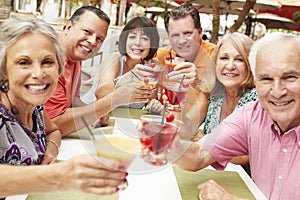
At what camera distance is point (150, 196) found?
4.32ft

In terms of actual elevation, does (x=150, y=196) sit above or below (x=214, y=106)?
below

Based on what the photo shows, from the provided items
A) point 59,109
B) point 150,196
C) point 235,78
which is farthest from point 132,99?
point 235,78

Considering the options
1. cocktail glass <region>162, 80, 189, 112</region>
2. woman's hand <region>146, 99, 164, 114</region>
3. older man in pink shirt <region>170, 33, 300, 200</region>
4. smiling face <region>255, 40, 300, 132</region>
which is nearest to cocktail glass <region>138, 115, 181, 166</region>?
woman's hand <region>146, 99, 164, 114</region>

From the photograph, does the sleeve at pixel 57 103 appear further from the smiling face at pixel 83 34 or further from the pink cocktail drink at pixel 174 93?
the pink cocktail drink at pixel 174 93

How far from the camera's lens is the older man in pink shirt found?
141 centimetres

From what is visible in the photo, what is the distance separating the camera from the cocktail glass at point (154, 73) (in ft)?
4.09

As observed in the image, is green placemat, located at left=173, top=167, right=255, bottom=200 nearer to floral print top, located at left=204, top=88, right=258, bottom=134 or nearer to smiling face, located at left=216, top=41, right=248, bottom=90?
floral print top, located at left=204, top=88, right=258, bottom=134

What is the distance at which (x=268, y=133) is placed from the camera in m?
1.55

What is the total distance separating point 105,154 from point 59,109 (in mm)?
1207

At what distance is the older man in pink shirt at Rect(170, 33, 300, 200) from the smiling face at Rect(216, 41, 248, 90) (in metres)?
0.39

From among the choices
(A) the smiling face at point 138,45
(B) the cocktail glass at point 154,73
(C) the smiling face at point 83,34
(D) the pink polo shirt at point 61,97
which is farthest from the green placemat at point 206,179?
(C) the smiling face at point 83,34

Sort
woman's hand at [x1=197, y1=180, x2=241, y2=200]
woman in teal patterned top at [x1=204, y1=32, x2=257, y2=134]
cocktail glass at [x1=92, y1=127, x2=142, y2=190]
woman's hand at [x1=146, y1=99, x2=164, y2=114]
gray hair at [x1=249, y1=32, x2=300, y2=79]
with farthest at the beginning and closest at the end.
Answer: woman in teal patterned top at [x1=204, y1=32, x2=257, y2=134] → gray hair at [x1=249, y1=32, x2=300, y2=79] → woman's hand at [x1=197, y1=180, x2=241, y2=200] → woman's hand at [x1=146, y1=99, x2=164, y2=114] → cocktail glass at [x1=92, y1=127, x2=142, y2=190]

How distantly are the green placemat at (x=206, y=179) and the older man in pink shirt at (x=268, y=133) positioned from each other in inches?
1.2

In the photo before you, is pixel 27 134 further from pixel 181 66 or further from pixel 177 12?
pixel 177 12
